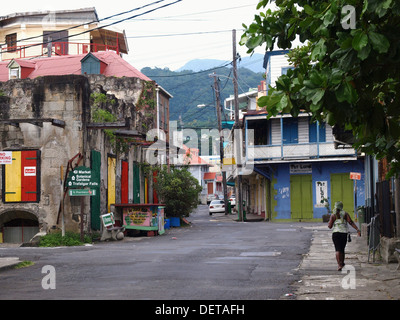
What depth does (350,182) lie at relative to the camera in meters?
36.4

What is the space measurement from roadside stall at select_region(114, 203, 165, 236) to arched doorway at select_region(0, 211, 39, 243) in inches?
136

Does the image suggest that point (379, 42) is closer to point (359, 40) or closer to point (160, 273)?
point (359, 40)

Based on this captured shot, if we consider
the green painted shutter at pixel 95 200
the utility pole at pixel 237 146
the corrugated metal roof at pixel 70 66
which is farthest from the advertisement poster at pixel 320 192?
the green painted shutter at pixel 95 200

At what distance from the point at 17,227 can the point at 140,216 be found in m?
4.75

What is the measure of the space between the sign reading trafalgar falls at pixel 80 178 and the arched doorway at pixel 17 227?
2.62 metres

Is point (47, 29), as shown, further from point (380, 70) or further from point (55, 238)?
point (380, 70)

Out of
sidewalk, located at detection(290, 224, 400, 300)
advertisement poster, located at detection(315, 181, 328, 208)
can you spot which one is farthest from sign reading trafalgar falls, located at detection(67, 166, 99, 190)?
advertisement poster, located at detection(315, 181, 328, 208)

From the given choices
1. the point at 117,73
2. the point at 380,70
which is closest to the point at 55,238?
the point at 380,70

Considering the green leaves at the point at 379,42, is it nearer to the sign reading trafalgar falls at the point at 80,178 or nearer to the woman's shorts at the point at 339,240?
the woman's shorts at the point at 339,240

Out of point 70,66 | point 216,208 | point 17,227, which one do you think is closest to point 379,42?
point 17,227

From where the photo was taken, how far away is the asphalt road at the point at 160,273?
30.1 ft

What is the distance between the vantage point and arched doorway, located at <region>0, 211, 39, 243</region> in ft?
72.5

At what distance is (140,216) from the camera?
24250 mm

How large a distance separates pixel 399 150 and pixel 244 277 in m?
4.05
